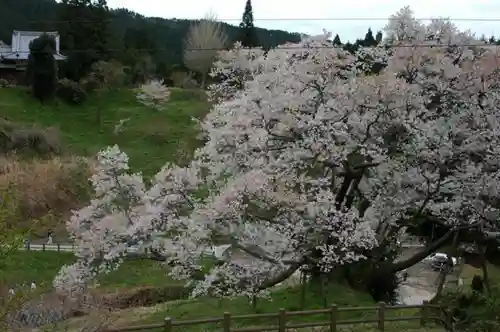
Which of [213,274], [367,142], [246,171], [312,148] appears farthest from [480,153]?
[213,274]

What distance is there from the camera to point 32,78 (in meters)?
37.5

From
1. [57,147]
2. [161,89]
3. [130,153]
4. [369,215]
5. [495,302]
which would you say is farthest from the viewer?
[161,89]

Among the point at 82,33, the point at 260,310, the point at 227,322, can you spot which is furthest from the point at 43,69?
the point at 227,322

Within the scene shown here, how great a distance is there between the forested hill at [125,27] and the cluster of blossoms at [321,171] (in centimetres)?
2670

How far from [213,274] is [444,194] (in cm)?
522


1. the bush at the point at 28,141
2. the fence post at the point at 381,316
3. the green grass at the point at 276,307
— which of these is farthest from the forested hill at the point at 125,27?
the fence post at the point at 381,316

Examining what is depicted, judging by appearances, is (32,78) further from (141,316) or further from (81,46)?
(141,316)

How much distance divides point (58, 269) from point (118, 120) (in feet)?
64.9

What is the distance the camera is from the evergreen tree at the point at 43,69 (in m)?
36.3

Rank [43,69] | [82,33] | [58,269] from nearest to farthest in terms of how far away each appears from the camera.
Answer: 1. [58,269]
2. [43,69]
3. [82,33]

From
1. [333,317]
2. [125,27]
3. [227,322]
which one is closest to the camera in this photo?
[227,322]

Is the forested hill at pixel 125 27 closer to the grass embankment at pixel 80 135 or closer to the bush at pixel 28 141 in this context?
the grass embankment at pixel 80 135

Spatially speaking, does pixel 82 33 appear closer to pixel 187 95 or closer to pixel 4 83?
pixel 4 83

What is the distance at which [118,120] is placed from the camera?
3738 centimetres
